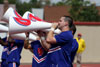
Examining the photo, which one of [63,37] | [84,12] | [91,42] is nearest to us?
→ [63,37]

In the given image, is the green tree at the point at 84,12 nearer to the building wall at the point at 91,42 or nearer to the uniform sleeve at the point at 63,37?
the building wall at the point at 91,42

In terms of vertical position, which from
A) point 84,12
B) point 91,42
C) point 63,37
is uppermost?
point 63,37

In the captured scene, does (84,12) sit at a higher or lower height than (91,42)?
lower

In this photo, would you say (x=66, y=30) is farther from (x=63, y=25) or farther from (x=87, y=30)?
(x=87, y=30)

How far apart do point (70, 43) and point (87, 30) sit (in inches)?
549

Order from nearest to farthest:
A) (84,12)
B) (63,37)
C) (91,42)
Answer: (63,37) → (91,42) → (84,12)

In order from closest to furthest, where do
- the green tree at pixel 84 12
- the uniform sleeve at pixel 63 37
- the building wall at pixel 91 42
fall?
the uniform sleeve at pixel 63 37 < the building wall at pixel 91 42 < the green tree at pixel 84 12

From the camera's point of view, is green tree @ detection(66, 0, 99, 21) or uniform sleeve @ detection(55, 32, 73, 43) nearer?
uniform sleeve @ detection(55, 32, 73, 43)

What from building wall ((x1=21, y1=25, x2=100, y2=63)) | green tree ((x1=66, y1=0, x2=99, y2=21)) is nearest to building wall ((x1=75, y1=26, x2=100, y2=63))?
building wall ((x1=21, y1=25, x2=100, y2=63))

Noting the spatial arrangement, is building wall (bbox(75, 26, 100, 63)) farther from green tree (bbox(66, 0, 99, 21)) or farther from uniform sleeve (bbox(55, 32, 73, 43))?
green tree (bbox(66, 0, 99, 21))

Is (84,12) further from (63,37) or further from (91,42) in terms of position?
(63,37)

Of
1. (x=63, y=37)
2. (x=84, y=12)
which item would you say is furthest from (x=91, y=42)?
(x=84, y=12)

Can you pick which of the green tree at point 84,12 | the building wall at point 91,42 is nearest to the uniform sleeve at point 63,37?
the building wall at point 91,42

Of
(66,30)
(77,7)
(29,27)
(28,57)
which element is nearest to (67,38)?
(66,30)
